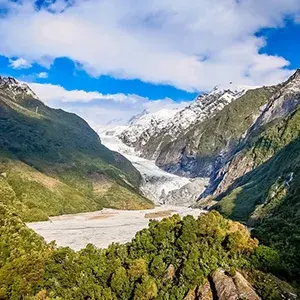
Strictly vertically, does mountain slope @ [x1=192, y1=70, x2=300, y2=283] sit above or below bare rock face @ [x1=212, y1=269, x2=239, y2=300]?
above

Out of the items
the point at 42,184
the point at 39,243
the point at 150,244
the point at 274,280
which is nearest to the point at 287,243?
the point at 274,280

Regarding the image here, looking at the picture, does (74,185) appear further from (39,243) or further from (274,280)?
(274,280)

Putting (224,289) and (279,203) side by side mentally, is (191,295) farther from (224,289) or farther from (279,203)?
(279,203)

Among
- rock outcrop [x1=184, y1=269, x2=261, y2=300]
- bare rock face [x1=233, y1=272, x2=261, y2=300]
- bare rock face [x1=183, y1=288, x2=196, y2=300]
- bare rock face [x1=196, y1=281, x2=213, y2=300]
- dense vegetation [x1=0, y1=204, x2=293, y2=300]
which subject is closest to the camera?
bare rock face [x1=233, y1=272, x2=261, y2=300]

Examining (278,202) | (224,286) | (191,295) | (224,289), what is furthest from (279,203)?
(224,289)

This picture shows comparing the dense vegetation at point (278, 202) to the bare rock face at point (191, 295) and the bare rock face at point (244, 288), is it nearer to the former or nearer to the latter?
the bare rock face at point (244, 288)

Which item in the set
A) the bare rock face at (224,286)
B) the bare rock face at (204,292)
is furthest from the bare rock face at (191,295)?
the bare rock face at (224,286)

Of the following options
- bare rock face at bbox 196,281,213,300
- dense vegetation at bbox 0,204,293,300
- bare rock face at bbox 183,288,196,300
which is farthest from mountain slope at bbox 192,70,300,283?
bare rock face at bbox 183,288,196,300

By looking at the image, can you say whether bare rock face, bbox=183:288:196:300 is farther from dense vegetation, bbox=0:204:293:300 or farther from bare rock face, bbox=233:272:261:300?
bare rock face, bbox=233:272:261:300
